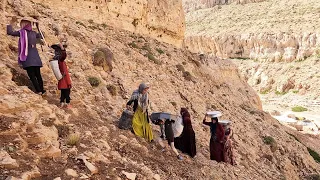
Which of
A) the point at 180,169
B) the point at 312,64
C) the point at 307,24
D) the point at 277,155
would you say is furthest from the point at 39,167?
the point at 307,24

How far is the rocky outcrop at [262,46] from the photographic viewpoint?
202 feet

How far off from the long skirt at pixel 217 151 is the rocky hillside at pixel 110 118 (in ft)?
0.75

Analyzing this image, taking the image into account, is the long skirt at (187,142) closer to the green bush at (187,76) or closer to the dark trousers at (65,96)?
the dark trousers at (65,96)

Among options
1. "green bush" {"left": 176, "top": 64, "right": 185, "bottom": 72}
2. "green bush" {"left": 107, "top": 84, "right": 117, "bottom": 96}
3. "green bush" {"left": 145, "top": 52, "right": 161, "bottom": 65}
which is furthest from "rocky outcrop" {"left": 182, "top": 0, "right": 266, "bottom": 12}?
"green bush" {"left": 107, "top": 84, "right": 117, "bottom": 96}

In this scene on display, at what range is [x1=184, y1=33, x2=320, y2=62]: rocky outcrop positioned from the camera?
61.5 metres

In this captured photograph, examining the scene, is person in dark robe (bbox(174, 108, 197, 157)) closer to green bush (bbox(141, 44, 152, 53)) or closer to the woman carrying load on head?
the woman carrying load on head

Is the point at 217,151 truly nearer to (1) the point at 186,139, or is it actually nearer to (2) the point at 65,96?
(1) the point at 186,139

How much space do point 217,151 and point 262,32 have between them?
6664 centimetres

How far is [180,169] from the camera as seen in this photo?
6180 mm

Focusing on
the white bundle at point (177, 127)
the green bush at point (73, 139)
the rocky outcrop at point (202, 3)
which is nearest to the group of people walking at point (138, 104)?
the white bundle at point (177, 127)

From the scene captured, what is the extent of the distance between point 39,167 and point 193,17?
94.1 m

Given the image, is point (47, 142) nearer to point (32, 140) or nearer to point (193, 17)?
point (32, 140)

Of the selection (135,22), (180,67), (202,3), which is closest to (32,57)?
(180,67)

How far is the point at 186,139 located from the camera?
7312mm
